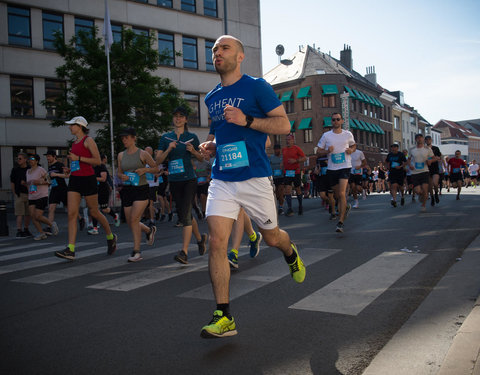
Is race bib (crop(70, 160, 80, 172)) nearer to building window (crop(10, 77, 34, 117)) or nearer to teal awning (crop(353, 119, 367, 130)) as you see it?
building window (crop(10, 77, 34, 117))

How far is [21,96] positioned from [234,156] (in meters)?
27.6

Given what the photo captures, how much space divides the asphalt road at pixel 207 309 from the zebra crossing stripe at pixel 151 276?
0.02m

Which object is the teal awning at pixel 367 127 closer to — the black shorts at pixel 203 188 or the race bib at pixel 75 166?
the black shorts at pixel 203 188

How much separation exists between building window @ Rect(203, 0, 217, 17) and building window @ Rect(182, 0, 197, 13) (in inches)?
39.3

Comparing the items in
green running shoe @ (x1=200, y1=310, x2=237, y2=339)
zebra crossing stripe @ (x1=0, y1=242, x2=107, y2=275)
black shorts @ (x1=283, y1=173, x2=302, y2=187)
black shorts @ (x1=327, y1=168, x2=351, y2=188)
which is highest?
black shorts @ (x1=327, y1=168, x2=351, y2=188)

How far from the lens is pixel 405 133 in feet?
245

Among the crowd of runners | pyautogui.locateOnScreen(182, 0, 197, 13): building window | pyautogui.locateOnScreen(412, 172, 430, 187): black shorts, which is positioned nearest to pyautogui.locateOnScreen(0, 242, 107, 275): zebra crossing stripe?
the crowd of runners

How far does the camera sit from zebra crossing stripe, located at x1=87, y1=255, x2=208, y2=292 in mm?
5023

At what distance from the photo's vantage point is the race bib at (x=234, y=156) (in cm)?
357

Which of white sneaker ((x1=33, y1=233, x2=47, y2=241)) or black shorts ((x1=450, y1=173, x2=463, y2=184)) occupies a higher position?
black shorts ((x1=450, y1=173, x2=463, y2=184))

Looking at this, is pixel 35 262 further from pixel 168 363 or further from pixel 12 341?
pixel 168 363

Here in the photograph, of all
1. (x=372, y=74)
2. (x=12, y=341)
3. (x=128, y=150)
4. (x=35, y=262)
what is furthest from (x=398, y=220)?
(x=372, y=74)

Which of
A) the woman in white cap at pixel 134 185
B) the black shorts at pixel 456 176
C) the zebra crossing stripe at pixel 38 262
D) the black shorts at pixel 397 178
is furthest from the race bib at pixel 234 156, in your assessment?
the black shorts at pixel 456 176

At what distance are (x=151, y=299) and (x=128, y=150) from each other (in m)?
3.37
